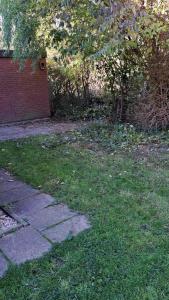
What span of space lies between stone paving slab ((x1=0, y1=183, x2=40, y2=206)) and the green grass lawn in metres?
0.16

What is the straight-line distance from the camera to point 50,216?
3.16m

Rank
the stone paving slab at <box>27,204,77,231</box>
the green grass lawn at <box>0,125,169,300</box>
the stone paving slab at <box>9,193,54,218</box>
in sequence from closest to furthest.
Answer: the green grass lawn at <box>0,125,169,300</box> < the stone paving slab at <box>27,204,77,231</box> < the stone paving slab at <box>9,193,54,218</box>

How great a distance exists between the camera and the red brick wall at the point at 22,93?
9.14 metres

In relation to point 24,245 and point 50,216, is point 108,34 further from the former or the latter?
point 24,245

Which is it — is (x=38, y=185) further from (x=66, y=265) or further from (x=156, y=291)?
(x=156, y=291)

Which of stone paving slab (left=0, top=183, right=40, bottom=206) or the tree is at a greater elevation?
the tree

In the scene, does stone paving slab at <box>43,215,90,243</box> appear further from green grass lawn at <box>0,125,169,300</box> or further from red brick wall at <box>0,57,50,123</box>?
red brick wall at <box>0,57,50,123</box>

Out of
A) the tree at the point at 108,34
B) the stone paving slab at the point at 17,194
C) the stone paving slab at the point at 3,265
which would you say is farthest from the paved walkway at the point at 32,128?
the stone paving slab at the point at 3,265

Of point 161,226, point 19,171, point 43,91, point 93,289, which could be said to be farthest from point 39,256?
point 43,91

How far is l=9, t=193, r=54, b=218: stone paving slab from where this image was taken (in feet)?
10.8

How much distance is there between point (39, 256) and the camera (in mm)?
2512

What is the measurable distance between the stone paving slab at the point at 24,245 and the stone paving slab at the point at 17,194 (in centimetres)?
74

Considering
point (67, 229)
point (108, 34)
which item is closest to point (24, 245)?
point (67, 229)

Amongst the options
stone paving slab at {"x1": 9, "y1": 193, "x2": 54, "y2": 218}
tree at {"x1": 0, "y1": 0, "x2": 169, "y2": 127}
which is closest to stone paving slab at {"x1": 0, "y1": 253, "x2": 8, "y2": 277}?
stone paving slab at {"x1": 9, "y1": 193, "x2": 54, "y2": 218}
